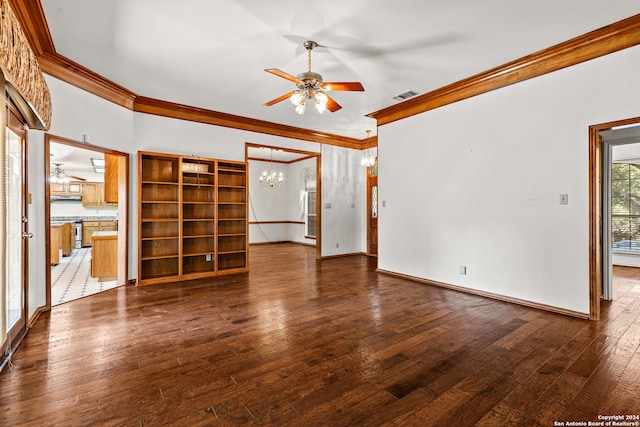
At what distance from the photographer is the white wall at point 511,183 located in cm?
351

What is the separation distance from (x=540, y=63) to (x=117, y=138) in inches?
230

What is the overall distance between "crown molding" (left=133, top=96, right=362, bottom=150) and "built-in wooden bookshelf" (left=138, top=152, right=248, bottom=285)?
0.77 m

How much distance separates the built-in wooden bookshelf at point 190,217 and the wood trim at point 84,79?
873 millimetres

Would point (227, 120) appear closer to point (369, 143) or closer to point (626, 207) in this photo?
point (369, 143)

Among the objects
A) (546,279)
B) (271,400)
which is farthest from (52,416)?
(546,279)

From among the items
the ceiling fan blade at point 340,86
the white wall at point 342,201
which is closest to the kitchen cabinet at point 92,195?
the white wall at point 342,201

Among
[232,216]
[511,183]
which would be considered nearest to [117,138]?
[232,216]

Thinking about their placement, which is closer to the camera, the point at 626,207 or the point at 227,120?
the point at 227,120

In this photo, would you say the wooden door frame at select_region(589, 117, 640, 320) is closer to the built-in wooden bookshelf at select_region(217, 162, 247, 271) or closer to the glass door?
the built-in wooden bookshelf at select_region(217, 162, 247, 271)

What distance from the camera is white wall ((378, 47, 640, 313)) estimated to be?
351cm

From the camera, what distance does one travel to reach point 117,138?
4.75m

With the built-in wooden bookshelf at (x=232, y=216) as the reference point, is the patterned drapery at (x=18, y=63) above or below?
above

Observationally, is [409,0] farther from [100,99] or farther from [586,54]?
[100,99]

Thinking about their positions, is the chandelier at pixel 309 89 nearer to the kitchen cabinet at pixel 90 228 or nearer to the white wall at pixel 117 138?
the white wall at pixel 117 138
